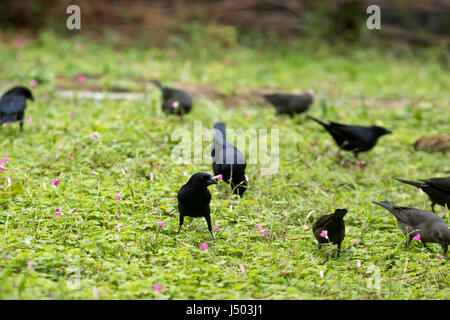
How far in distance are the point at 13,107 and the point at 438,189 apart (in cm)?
506

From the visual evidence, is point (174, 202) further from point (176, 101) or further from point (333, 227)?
point (176, 101)

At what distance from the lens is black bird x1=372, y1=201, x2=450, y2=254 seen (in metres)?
4.92

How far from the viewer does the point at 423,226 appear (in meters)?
5.04

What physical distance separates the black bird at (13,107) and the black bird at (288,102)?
12.0ft

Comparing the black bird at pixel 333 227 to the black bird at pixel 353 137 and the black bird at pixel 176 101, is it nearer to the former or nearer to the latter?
the black bird at pixel 353 137

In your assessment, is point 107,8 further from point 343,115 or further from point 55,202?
point 55,202

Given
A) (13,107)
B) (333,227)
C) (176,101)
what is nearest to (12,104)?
(13,107)

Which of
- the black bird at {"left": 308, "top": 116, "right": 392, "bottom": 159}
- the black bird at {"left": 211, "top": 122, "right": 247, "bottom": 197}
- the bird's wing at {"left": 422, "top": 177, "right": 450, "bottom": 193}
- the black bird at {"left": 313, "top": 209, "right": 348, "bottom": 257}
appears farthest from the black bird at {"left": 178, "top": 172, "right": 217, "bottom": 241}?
the black bird at {"left": 308, "top": 116, "right": 392, "bottom": 159}

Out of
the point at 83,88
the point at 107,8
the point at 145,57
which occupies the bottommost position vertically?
the point at 83,88

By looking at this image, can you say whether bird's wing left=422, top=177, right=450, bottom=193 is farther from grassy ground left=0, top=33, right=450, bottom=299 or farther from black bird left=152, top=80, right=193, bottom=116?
black bird left=152, top=80, right=193, bottom=116

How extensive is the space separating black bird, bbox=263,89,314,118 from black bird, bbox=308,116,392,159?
1.38 metres
